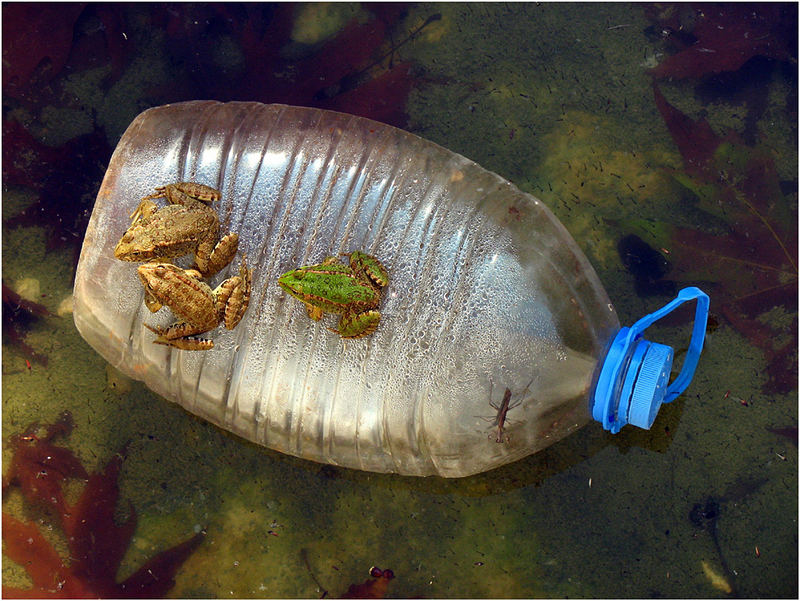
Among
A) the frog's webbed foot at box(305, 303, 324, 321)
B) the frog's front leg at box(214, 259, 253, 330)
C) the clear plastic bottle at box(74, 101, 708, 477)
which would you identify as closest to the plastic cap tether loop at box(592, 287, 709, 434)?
the clear plastic bottle at box(74, 101, 708, 477)

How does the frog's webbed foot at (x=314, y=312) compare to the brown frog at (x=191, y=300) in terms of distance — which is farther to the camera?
the frog's webbed foot at (x=314, y=312)

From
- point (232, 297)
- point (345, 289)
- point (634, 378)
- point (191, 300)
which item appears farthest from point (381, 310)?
point (634, 378)

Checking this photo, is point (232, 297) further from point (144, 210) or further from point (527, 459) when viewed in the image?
point (527, 459)

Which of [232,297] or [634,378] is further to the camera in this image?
[232,297]

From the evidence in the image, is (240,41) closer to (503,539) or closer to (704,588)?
(503,539)

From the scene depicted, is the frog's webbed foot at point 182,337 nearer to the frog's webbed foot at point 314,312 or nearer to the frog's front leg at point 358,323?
the frog's webbed foot at point 314,312

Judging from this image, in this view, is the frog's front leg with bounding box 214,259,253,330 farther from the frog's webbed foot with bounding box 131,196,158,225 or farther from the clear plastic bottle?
the frog's webbed foot with bounding box 131,196,158,225

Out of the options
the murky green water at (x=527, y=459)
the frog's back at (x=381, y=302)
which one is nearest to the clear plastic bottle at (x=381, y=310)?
the frog's back at (x=381, y=302)
